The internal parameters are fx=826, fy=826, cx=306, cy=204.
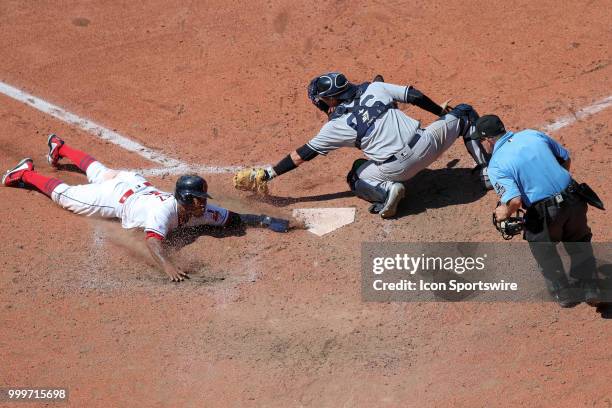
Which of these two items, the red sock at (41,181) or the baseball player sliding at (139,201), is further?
the red sock at (41,181)

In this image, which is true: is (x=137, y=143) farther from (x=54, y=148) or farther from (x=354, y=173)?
(x=354, y=173)

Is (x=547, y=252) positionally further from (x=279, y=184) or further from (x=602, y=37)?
(x=602, y=37)

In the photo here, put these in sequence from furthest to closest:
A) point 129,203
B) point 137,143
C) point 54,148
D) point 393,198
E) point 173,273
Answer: point 137,143 → point 54,148 → point 129,203 → point 393,198 → point 173,273

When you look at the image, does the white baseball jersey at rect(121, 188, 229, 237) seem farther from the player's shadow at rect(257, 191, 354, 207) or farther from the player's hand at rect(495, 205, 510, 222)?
the player's hand at rect(495, 205, 510, 222)

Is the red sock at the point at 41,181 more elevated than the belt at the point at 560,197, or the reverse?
the belt at the point at 560,197

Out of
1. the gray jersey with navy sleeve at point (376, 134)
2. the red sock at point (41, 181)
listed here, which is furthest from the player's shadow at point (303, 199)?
the red sock at point (41, 181)

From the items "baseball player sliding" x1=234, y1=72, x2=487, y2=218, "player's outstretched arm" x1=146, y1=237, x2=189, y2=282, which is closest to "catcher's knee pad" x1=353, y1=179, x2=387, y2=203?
"baseball player sliding" x1=234, y1=72, x2=487, y2=218

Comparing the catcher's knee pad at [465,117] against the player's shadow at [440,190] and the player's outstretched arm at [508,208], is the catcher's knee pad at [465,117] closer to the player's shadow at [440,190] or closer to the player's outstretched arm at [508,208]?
the player's shadow at [440,190]

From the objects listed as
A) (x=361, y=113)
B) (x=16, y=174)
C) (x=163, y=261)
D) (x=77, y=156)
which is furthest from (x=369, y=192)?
(x=16, y=174)
